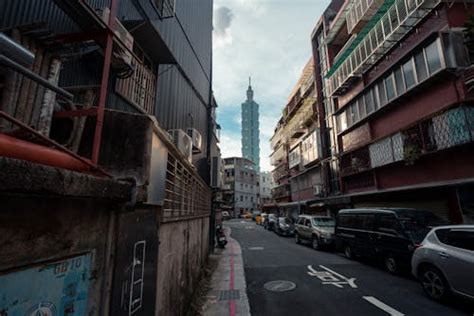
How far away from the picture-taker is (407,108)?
12625 mm

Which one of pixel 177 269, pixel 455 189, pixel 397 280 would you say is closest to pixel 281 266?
pixel 397 280

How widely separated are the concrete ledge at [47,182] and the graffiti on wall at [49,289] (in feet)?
1.95

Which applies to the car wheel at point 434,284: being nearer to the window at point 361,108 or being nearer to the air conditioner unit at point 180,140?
the air conditioner unit at point 180,140

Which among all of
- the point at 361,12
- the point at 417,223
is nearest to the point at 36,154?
the point at 417,223

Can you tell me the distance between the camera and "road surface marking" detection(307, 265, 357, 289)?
7.76 meters

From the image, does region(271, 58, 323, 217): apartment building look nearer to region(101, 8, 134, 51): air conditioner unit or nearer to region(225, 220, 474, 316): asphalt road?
region(225, 220, 474, 316): asphalt road

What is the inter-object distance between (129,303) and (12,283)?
1.62 metres

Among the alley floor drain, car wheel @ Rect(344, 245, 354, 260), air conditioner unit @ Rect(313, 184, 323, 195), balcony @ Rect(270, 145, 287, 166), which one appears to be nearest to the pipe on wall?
the alley floor drain

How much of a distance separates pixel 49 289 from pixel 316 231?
14638mm

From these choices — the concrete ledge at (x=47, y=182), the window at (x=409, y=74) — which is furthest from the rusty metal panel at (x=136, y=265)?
the window at (x=409, y=74)

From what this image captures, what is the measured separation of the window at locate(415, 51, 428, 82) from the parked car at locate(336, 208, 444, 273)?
6199 millimetres

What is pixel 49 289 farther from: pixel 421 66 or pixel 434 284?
pixel 421 66

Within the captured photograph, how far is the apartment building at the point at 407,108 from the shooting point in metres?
9.78

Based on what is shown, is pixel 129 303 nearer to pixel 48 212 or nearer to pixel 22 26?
pixel 48 212
